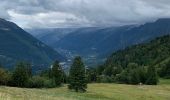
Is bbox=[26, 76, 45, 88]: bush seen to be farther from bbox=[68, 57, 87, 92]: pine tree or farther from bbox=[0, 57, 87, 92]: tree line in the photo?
bbox=[68, 57, 87, 92]: pine tree

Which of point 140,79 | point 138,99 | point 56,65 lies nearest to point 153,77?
point 140,79

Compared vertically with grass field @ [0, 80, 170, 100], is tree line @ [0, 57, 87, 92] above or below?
above

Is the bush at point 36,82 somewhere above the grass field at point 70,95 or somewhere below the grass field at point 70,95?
above

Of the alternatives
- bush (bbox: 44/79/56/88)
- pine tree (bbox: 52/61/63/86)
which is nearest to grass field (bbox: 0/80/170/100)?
bush (bbox: 44/79/56/88)

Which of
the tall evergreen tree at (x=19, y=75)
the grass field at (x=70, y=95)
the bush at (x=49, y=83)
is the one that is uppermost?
the tall evergreen tree at (x=19, y=75)

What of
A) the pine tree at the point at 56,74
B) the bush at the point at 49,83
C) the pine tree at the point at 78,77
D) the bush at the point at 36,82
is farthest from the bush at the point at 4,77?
the pine tree at the point at 56,74

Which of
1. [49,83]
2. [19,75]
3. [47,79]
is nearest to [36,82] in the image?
[49,83]

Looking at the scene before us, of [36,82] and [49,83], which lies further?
[36,82]

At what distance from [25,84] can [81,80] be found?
66.1 ft

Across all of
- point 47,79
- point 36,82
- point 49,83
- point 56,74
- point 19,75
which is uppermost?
point 56,74

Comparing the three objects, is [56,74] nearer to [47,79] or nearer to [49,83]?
[47,79]

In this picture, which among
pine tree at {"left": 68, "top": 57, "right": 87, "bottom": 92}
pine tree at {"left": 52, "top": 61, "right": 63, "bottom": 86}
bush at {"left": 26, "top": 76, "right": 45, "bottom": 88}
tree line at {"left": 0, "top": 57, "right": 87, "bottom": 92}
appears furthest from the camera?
pine tree at {"left": 52, "top": 61, "right": 63, "bottom": 86}

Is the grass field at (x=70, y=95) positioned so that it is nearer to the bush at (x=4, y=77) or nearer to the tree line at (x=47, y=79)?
the tree line at (x=47, y=79)

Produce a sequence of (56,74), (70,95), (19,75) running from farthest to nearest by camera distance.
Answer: (56,74)
(19,75)
(70,95)
